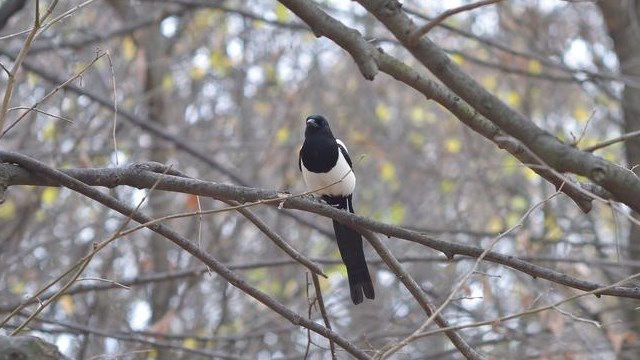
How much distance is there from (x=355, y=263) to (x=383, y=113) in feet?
17.7

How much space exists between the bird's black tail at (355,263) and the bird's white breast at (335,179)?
0.46 metres

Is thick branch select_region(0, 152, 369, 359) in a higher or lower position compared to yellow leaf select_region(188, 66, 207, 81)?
lower

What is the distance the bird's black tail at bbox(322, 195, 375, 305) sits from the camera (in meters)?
3.72

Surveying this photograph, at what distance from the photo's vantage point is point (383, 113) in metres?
9.13

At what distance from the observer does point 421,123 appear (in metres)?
9.63

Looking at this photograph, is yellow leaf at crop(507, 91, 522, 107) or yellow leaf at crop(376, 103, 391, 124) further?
yellow leaf at crop(376, 103, 391, 124)

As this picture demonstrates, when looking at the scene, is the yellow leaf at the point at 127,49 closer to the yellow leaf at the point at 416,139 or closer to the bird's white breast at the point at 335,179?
the yellow leaf at the point at 416,139

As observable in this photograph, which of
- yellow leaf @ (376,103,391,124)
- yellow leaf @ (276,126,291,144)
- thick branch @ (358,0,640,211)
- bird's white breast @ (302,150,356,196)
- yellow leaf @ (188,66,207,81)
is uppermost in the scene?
yellow leaf @ (376,103,391,124)

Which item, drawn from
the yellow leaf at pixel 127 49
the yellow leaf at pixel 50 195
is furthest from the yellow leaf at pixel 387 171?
the yellow leaf at pixel 50 195

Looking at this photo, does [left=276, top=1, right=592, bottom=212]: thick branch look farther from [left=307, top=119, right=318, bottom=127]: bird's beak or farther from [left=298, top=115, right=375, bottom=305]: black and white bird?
[left=307, top=119, right=318, bottom=127]: bird's beak

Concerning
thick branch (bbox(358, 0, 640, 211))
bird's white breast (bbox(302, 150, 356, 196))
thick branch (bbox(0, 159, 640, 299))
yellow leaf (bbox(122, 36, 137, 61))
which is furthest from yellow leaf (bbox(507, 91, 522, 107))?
thick branch (bbox(358, 0, 640, 211))

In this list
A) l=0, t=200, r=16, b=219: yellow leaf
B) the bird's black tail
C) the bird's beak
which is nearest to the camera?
the bird's black tail

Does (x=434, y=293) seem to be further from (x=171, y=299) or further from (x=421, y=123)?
(x=421, y=123)

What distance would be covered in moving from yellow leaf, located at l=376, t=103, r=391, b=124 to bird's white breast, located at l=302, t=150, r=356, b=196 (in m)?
4.47
